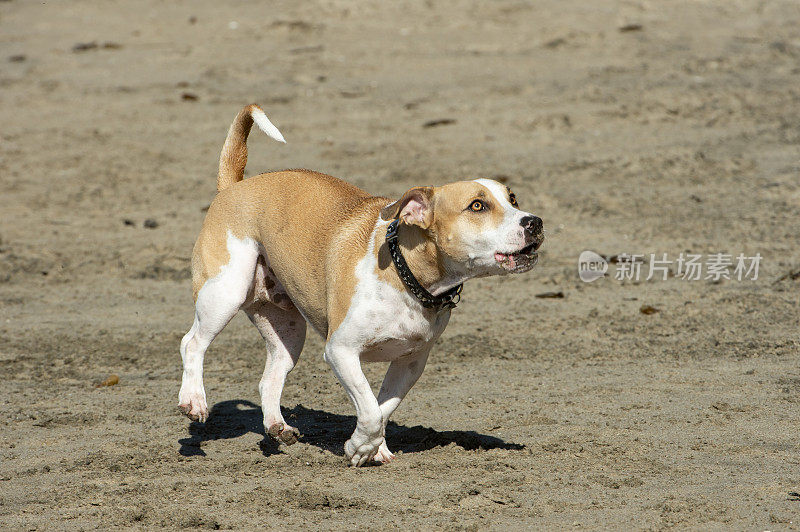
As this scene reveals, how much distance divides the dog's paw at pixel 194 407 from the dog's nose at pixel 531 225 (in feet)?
6.57

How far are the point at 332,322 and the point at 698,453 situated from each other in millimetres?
2016

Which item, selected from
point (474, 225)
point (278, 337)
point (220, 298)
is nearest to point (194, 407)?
point (220, 298)

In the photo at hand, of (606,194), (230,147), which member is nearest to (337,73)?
(606,194)

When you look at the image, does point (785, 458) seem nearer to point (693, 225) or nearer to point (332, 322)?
point (332, 322)

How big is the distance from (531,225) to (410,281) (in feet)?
2.08

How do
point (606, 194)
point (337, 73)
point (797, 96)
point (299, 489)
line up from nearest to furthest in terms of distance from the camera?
point (299, 489) → point (606, 194) → point (797, 96) → point (337, 73)

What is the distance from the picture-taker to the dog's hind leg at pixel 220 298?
5.47 meters

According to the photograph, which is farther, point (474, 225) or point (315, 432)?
point (315, 432)

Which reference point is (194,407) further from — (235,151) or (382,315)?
(235,151)

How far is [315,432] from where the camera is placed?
579 centimetres

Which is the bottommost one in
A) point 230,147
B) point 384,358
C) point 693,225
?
point 693,225

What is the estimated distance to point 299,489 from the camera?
4887 mm

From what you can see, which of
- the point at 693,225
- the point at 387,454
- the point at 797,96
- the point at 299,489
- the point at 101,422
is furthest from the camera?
the point at 797,96

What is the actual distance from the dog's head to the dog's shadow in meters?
1.22
